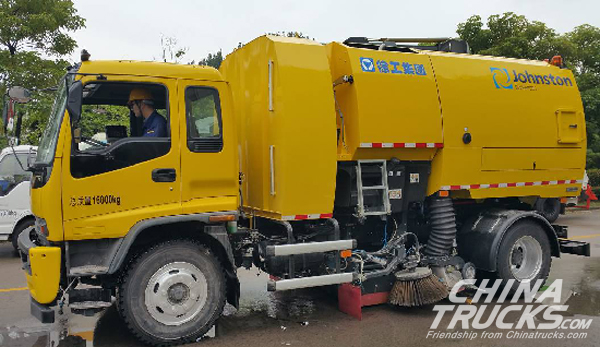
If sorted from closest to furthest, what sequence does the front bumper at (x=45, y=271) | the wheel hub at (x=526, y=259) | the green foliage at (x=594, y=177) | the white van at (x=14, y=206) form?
the front bumper at (x=45, y=271) < the wheel hub at (x=526, y=259) < the white van at (x=14, y=206) < the green foliage at (x=594, y=177)

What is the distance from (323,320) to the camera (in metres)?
5.98

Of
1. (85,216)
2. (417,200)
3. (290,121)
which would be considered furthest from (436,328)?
(85,216)

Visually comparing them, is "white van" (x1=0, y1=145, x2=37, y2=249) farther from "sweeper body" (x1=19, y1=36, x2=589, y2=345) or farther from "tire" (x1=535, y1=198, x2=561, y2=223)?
"tire" (x1=535, y1=198, x2=561, y2=223)

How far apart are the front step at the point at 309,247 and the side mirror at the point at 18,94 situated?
290 centimetres

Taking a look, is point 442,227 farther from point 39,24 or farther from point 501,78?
point 39,24

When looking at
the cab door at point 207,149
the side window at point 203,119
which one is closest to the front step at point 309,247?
the cab door at point 207,149

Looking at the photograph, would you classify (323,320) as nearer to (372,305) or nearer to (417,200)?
(372,305)

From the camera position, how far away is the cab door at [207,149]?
516 cm

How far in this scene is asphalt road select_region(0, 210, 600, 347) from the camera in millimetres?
5277

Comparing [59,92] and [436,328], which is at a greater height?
[59,92]

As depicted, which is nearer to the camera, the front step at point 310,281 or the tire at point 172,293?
the tire at point 172,293

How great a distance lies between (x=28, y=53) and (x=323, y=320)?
13.2m

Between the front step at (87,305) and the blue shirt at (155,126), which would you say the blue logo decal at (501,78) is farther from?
the front step at (87,305)

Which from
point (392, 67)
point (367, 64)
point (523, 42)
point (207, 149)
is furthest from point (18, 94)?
point (523, 42)
